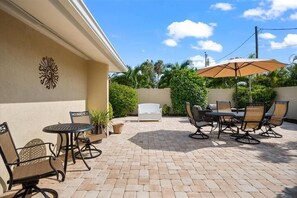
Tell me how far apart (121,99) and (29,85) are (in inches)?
379

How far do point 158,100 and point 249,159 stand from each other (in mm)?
11170

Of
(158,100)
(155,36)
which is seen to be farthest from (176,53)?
(158,100)

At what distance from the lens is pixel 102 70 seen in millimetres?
8320

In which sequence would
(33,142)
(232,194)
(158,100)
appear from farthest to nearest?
1. (158,100)
2. (33,142)
3. (232,194)

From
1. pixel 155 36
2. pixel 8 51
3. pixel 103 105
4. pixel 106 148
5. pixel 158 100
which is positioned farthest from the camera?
pixel 155 36

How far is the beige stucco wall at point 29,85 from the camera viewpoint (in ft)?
11.6

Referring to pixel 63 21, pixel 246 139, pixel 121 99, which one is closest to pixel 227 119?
pixel 246 139

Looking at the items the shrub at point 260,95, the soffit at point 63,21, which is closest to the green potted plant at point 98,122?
the soffit at point 63,21

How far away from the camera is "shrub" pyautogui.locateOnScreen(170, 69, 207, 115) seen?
14.0m

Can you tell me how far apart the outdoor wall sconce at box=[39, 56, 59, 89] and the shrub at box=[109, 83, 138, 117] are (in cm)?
820

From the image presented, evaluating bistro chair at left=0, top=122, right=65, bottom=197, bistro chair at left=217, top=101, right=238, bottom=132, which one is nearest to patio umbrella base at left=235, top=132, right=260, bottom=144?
bistro chair at left=217, top=101, right=238, bottom=132

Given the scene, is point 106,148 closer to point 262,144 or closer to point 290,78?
point 262,144

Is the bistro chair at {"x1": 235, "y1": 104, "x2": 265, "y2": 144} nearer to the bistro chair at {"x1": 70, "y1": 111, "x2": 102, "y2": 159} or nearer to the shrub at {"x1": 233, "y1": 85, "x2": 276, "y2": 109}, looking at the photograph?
the bistro chair at {"x1": 70, "y1": 111, "x2": 102, "y2": 159}

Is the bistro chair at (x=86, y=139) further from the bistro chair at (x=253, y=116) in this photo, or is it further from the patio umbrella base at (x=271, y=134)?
the patio umbrella base at (x=271, y=134)
